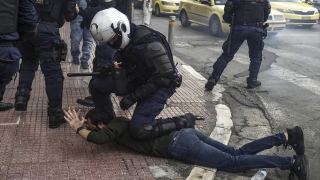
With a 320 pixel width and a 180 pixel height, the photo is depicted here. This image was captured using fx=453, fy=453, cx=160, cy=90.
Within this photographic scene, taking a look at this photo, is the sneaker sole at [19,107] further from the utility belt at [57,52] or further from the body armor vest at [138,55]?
the body armor vest at [138,55]

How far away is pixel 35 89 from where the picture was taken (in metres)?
6.93

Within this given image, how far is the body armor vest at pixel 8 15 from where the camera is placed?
400 cm

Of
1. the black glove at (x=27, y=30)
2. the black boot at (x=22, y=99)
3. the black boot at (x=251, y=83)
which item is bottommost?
the black boot at (x=251, y=83)

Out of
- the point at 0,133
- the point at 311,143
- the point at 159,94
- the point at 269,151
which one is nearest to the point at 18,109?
the point at 0,133

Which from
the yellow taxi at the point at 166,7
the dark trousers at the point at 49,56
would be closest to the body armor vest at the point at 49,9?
the dark trousers at the point at 49,56

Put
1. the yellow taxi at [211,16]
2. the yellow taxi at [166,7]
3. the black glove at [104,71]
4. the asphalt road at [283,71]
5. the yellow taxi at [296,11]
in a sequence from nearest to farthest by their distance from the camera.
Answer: the black glove at [104,71], the asphalt road at [283,71], the yellow taxi at [211,16], the yellow taxi at [296,11], the yellow taxi at [166,7]

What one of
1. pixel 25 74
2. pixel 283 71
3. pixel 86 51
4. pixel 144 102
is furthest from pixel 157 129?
pixel 283 71

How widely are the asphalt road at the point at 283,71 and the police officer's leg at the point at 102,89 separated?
6.92 feet

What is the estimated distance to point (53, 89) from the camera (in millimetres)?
5293

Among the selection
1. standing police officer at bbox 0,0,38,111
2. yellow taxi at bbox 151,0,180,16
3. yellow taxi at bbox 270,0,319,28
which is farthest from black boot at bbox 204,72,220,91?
yellow taxi at bbox 151,0,180,16

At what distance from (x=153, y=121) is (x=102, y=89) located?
2.86 feet

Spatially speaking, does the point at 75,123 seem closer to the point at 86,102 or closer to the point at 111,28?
the point at 111,28

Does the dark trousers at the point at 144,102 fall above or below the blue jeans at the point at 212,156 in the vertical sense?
above

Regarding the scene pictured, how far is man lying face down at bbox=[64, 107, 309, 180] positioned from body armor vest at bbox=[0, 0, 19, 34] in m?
0.94
